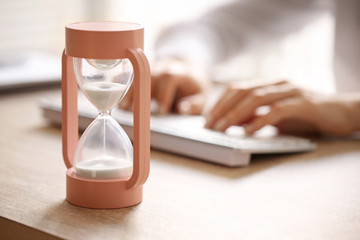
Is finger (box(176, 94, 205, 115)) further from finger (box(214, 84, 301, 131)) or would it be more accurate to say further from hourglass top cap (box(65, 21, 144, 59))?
hourglass top cap (box(65, 21, 144, 59))

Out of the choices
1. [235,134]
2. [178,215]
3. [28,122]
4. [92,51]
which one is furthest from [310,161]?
[28,122]

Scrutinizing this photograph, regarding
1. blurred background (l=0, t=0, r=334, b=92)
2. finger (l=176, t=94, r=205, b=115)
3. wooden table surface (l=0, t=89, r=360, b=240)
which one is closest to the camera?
wooden table surface (l=0, t=89, r=360, b=240)

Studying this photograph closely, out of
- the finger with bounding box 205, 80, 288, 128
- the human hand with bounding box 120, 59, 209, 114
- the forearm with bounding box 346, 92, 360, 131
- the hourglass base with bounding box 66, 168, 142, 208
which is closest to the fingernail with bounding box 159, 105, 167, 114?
the human hand with bounding box 120, 59, 209, 114

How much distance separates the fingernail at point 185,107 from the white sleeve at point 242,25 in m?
0.40

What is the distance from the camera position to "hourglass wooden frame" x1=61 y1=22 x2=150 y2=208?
0.72 metres

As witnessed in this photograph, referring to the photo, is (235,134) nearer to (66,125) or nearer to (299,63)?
(66,125)

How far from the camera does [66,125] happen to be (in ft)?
2.60

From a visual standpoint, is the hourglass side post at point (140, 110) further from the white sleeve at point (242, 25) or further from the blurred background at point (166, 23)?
the blurred background at point (166, 23)

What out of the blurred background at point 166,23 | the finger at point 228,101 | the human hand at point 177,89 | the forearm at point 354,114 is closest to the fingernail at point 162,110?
the human hand at point 177,89

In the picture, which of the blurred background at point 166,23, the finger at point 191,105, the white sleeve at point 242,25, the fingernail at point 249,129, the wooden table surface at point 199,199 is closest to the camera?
the wooden table surface at point 199,199

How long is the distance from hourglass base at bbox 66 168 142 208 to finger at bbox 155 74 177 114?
485 mm

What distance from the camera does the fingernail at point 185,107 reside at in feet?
4.07

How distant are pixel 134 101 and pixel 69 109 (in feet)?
0.40

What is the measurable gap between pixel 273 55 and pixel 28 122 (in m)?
1.27
